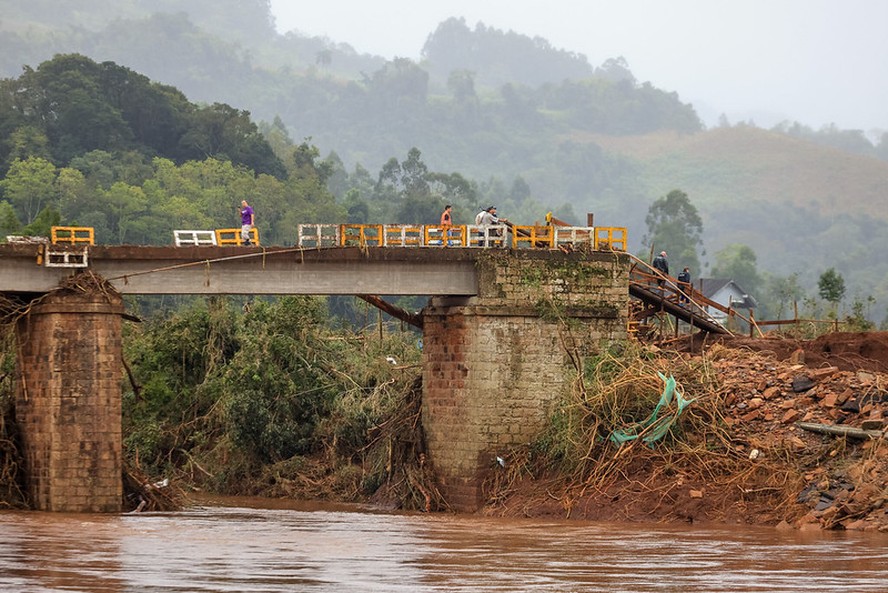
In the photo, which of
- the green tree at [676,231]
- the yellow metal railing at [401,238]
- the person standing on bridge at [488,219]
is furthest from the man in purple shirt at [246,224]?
the green tree at [676,231]

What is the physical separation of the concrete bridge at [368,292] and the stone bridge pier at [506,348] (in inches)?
1.2

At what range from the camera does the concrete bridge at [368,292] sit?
3644 cm

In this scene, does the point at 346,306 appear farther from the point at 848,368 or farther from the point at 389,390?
the point at 848,368

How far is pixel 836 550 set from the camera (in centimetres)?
2958

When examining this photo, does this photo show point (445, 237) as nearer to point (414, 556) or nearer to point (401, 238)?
point (401, 238)

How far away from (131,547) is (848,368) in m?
18.4

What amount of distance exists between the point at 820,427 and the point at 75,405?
15.0 m

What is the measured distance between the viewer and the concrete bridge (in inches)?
1435

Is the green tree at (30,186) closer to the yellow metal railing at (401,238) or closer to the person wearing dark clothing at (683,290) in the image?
the person wearing dark clothing at (683,290)

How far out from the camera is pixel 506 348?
40.0 m

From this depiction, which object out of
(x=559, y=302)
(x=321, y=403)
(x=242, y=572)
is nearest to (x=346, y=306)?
(x=321, y=403)

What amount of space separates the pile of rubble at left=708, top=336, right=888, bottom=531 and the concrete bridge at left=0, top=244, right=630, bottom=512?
12.3ft

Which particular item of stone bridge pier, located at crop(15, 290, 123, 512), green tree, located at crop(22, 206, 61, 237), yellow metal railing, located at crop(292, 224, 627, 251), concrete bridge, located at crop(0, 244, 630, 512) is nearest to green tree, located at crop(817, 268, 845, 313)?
yellow metal railing, located at crop(292, 224, 627, 251)

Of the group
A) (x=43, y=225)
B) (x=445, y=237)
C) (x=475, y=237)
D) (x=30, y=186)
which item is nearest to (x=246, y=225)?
(x=445, y=237)
